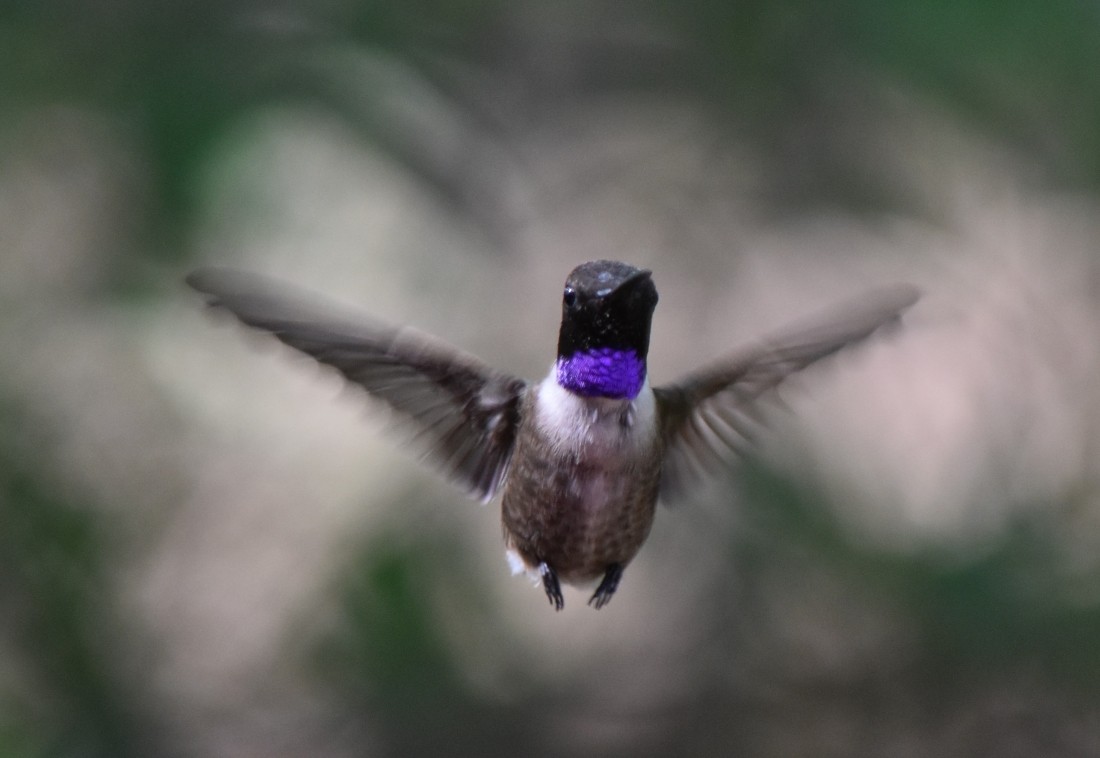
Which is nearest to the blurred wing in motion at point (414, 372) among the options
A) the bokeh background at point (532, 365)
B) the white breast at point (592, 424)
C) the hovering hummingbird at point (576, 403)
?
the hovering hummingbird at point (576, 403)

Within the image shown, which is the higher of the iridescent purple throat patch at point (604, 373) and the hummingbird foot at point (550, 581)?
the iridescent purple throat patch at point (604, 373)

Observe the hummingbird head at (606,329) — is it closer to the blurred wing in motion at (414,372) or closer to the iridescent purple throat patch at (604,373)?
the iridescent purple throat patch at (604,373)

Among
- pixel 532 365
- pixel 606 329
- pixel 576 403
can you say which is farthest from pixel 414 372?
pixel 532 365

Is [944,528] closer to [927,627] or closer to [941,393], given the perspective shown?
[927,627]

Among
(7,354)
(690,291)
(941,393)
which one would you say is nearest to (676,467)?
(7,354)

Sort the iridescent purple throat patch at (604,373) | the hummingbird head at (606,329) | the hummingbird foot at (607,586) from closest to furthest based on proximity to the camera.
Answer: the hummingbird head at (606,329) < the iridescent purple throat patch at (604,373) < the hummingbird foot at (607,586)

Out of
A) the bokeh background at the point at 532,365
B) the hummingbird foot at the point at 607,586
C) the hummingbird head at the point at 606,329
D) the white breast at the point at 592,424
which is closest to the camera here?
the hummingbird head at the point at 606,329
